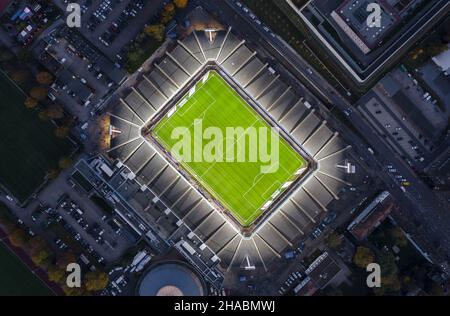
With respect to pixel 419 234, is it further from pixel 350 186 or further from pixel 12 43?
pixel 12 43

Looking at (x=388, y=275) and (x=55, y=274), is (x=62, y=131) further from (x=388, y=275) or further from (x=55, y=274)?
(x=388, y=275)

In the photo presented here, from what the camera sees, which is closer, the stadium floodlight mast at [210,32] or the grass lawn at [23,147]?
the stadium floodlight mast at [210,32]

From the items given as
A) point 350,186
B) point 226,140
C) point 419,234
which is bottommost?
point 419,234

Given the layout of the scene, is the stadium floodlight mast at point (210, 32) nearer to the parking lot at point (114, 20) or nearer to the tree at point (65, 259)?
the parking lot at point (114, 20)

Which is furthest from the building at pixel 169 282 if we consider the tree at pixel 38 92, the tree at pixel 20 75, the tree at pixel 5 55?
the tree at pixel 5 55
